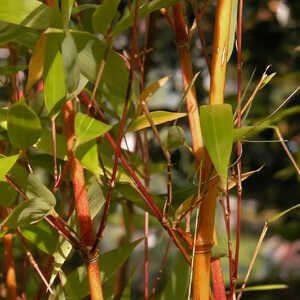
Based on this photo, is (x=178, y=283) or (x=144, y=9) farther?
(x=178, y=283)

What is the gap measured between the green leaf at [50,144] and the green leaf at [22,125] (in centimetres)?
5

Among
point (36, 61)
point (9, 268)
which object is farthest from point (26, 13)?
point (9, 268)

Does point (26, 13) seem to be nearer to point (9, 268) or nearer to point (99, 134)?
point (99, 134)

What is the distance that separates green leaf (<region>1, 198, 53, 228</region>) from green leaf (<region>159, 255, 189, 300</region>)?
0.16 metres

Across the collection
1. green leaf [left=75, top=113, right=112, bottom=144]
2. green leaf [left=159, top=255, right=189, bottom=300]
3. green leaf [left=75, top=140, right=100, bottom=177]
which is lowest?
green leaf [left=159, top=255, right=189, bottom=300]

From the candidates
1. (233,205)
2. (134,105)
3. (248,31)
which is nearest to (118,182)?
(134,105)

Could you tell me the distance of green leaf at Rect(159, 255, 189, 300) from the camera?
0.47 m

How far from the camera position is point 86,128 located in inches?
13.8

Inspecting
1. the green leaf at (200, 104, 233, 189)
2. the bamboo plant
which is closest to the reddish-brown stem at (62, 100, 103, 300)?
the bamboo plant

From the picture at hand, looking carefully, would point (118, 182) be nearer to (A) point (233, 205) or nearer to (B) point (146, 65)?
(B) point (146, 65)

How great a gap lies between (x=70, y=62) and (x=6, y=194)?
14 centimetres

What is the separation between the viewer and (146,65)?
732 millimetres

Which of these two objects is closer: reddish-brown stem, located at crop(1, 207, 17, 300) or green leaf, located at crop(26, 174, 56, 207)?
green leaf, located at crop(26, 174, 56, 207)

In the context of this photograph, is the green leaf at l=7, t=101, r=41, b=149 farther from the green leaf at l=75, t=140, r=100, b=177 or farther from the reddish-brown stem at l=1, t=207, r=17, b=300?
the reddish-brown stem at l=1, t=207, r=17, b=300
